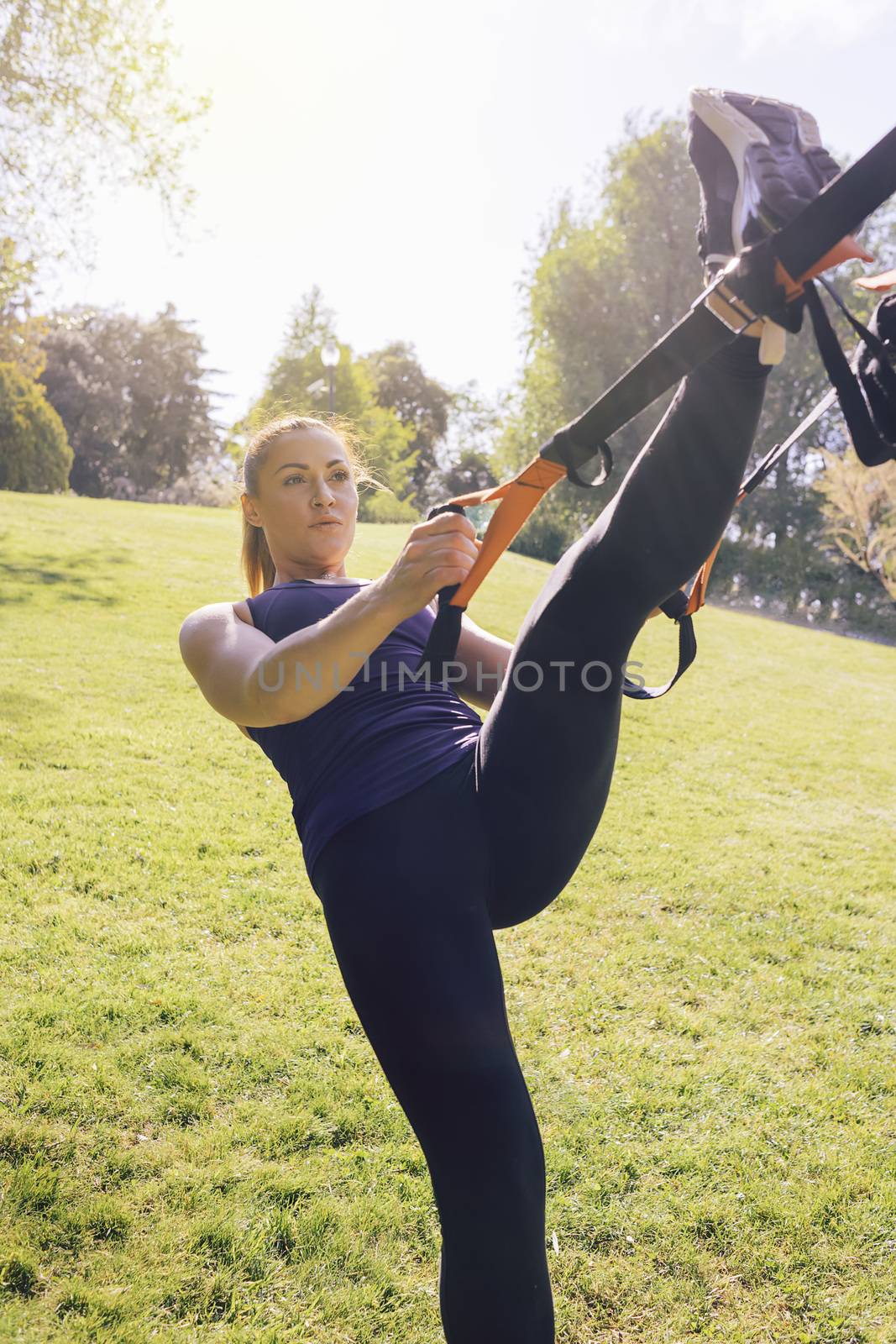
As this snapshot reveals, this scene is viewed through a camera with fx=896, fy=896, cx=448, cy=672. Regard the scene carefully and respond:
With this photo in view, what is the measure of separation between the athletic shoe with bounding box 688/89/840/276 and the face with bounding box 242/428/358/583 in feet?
3.63

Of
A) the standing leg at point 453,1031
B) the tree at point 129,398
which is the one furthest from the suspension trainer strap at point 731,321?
the tree at point 129,398

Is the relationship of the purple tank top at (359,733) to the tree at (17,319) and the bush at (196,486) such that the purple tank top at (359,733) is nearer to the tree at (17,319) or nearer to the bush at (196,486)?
the tree at (17,319)

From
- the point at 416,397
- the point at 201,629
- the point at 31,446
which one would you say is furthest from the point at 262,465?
the point at 416,397

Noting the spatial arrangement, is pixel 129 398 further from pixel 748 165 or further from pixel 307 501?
pixel 748 165

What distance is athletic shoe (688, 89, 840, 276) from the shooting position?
1482 millimetres

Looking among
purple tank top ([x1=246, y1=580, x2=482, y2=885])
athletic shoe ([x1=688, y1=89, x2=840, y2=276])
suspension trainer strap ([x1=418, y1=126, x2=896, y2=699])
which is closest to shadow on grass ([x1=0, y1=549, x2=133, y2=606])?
purple tank top ([x1=246, y1=580, x2=482, y2=885])

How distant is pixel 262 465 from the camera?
2500mm

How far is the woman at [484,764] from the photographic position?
157cm

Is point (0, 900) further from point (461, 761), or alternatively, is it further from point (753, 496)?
point (753, 496)

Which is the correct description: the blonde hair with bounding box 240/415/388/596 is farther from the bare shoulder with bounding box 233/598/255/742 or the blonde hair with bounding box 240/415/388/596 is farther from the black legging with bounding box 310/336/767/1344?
the black legging with bounding box 310/336/767/1344

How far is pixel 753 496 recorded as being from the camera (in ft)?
89.5

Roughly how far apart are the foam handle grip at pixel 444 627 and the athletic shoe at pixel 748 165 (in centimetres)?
70

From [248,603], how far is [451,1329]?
1.60 m

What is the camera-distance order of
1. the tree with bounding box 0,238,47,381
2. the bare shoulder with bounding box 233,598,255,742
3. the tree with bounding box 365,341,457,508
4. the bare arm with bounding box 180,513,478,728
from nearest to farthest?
the bare arm with bounding box 180,513,478,728 → the bare shoulder with bounding box 233,598,255,742 → the tree with bounding box 0,238,47,381 → the tree with bounding box 365,341,457,508
